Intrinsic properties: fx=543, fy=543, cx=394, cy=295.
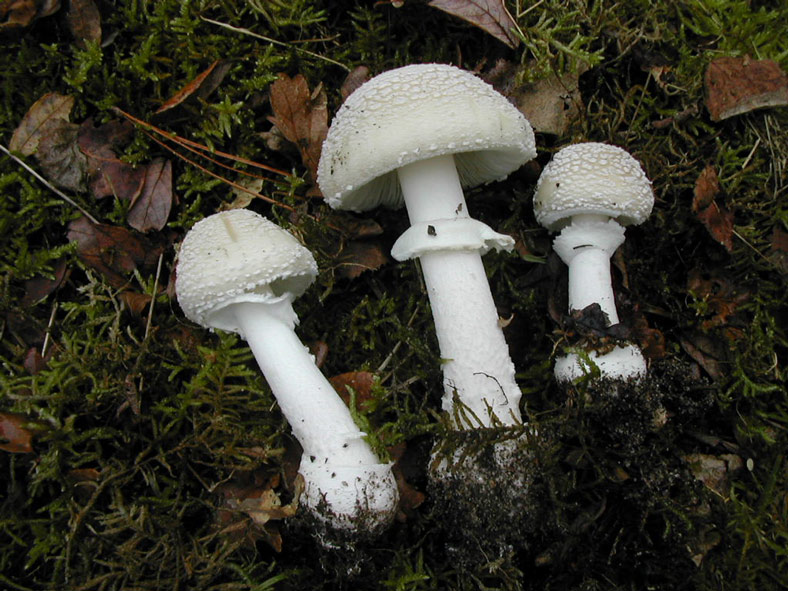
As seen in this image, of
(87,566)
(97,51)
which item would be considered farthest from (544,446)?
(97,51)

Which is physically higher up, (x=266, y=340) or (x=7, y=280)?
(x=7, y=280)

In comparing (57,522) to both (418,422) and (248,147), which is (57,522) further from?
(248,147)

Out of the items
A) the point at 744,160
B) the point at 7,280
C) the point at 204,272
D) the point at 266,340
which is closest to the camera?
the point at 204,272

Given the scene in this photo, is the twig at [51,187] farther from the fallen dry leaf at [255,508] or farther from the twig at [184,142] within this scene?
the fallen dry leaf at [255,508]

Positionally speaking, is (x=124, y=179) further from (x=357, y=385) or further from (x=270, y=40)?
(x=357, y=385)

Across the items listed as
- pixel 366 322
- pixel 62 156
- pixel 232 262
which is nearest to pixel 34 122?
pixel 62 156

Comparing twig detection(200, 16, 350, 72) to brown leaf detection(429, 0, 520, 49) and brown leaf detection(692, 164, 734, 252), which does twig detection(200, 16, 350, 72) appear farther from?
brown leaf detection(692, 164, 734, 252)

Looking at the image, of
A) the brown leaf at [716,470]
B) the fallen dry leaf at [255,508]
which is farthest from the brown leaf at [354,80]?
the brown leaf at [716,470]

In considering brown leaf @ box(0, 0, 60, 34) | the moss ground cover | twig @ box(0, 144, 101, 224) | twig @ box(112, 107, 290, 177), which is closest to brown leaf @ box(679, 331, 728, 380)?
the moss ground cover
